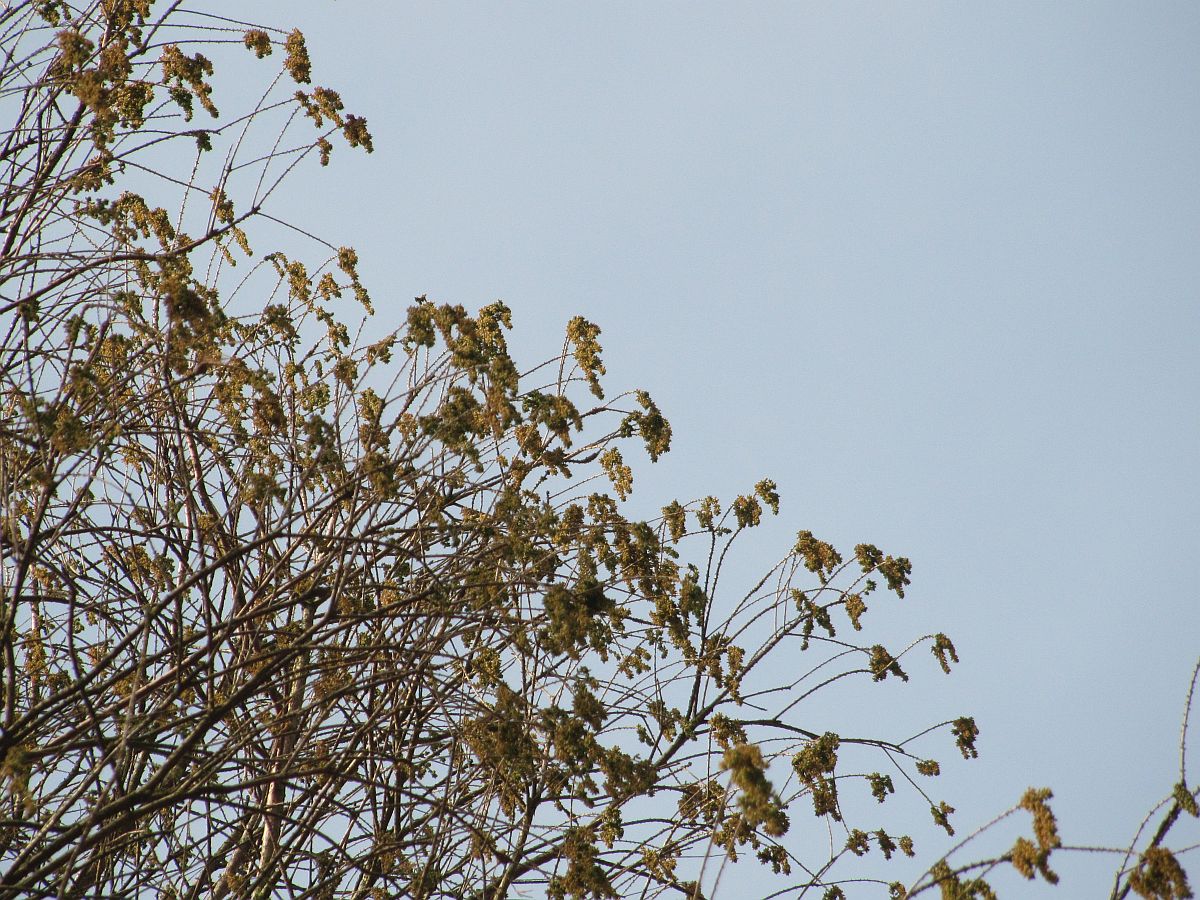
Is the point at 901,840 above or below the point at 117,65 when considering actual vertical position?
below

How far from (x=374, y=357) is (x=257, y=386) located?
33.8 inches

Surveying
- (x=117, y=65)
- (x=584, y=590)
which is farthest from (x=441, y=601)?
(x=117, y=65)

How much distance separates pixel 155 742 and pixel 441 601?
50.5 inches

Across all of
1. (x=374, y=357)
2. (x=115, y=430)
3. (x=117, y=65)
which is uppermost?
(x=117, y=65)

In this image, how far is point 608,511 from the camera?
590 cm

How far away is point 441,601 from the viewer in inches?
184

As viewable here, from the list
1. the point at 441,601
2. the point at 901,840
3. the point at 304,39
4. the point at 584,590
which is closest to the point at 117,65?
the point at 304,39

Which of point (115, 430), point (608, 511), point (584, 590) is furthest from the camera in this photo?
point (608, 511)

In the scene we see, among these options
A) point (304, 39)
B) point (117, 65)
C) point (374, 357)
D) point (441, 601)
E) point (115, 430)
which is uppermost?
point (304, 39)

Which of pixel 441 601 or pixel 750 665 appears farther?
pixel 750 665

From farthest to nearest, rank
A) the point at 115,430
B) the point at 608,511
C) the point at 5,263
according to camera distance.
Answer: the point at 608,511 → the point at 5,263 → the point at 115,430

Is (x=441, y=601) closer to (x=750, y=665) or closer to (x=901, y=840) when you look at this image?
(x=750, y=665)

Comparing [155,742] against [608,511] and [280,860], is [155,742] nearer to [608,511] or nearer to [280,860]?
[280,860]

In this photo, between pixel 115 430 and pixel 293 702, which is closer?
pixel 115 430
